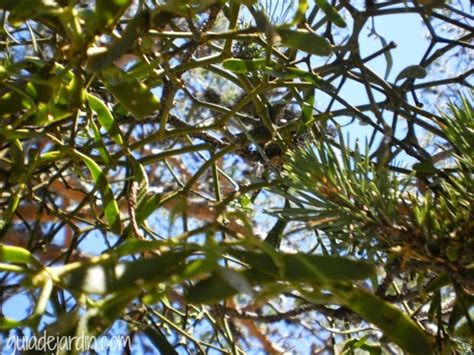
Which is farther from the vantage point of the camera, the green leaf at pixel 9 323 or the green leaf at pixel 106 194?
the green leaf at pixel 106 194

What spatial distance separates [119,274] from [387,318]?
6.2 inches

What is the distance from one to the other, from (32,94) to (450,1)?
79 cm

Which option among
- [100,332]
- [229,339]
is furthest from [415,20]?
[100,332]

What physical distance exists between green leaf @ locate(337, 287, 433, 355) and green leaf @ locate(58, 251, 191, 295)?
0.32 feet

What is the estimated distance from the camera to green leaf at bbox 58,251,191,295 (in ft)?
1.18

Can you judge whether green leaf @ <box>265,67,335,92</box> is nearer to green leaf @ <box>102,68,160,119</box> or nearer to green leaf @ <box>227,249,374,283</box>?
green leaf @ <box>102,68,160,119</box>

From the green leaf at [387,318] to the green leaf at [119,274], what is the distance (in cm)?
10

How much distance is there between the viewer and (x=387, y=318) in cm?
43

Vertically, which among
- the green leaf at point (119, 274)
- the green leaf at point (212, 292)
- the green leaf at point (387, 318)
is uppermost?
the green leaf at point (119, 274)

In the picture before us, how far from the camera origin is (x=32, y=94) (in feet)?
1.75

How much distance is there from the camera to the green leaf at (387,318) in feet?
1.37

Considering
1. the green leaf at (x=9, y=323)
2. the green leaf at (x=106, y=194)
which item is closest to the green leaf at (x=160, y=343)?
the green leaf at (x=106, y=194)

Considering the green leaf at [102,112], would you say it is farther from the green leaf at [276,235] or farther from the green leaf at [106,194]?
the green leaf at [276,235]

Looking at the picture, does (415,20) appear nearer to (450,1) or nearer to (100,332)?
(450,1)
